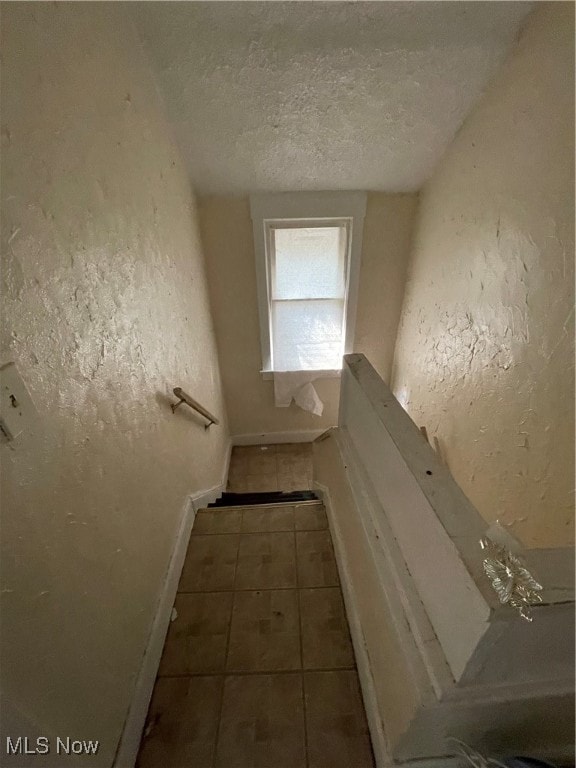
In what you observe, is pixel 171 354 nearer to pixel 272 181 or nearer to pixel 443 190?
pixel 272 181

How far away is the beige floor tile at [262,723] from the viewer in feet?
3.12

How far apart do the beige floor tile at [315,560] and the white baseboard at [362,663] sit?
0.17 ft

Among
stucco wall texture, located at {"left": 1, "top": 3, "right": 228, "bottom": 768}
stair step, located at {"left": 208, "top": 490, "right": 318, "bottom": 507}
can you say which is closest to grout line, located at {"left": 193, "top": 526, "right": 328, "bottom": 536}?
stucco wall texture, located at {"left": 1, "top": 3, "right": 228, "bottom": 768}

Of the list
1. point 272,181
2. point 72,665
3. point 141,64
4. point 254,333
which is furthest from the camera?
point 254,333

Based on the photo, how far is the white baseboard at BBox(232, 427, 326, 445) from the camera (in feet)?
11.6

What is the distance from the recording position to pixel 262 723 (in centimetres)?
101

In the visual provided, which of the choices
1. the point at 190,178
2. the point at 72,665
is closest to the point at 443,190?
the point at 190,178

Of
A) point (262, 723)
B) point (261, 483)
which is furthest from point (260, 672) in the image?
point (261, 483)

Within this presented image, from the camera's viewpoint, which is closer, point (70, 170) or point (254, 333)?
point (70, 170)

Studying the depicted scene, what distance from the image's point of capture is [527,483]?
52.2 inches

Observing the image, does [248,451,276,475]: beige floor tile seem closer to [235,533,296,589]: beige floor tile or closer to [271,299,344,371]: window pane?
[271,299,344,371]: window pane

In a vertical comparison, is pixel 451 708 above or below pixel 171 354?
below

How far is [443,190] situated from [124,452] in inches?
84.7

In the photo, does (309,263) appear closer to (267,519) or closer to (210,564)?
(267,519)
